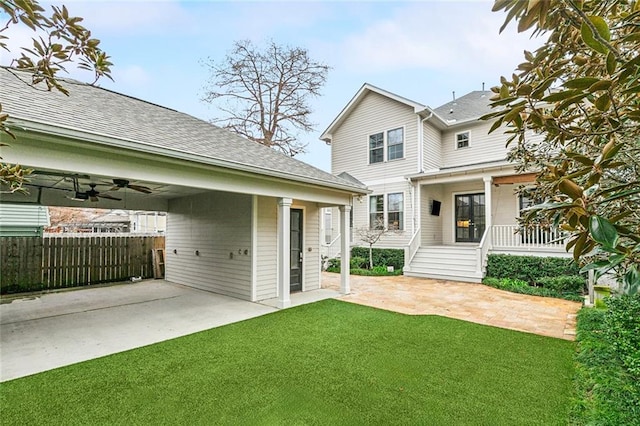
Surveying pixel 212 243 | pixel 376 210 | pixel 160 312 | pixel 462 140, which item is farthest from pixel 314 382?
pixel 462 140

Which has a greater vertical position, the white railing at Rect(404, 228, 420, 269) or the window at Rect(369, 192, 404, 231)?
the window at Rect(369, 192, 404, 231)

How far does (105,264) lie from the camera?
10.7m

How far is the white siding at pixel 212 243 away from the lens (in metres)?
7.95

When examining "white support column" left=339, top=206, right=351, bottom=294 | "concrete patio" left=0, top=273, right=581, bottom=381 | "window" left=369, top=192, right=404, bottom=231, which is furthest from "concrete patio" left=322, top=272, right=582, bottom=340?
Answer: "window" left=369, top=192, right=404, bottom=231

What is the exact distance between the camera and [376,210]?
14.2 m

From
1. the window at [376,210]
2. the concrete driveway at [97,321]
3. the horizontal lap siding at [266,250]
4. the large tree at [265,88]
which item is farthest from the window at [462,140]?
the concrete driveway at [97,321]

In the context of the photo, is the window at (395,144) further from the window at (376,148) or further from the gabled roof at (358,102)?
the gabled roof at (358,102)

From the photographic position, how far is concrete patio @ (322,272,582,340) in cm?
588

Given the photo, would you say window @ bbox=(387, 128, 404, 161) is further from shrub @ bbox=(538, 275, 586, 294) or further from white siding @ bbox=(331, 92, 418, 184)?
shrub @ bbox=(538, 275, 586, 294)

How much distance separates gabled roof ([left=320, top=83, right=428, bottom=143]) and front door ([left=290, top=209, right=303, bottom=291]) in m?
7.33

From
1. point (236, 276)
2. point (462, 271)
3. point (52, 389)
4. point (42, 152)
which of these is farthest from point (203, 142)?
point (462, 271)

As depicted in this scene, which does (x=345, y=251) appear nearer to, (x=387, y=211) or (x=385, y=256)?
(x=385, y=256)

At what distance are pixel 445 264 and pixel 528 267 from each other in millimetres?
2451

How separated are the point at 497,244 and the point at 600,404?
28.3ft
